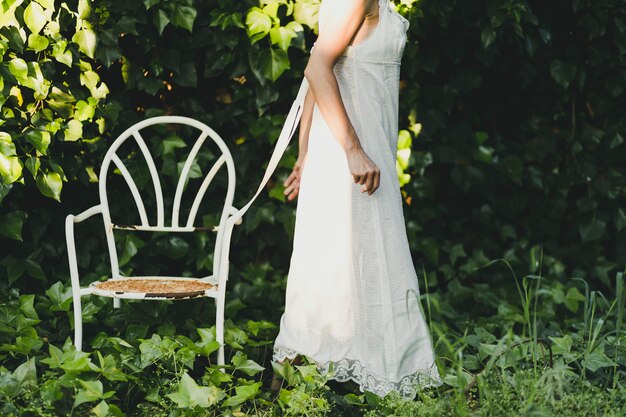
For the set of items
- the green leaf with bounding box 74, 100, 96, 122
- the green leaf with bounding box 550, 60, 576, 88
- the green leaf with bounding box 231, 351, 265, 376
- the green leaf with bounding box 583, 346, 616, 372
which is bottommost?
the green leaf with bounding box 583, 346, 616, 372

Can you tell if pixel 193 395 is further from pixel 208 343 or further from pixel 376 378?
pixel 376 378

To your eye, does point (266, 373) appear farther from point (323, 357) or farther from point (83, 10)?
point (83, 10)

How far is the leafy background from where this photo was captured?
2586 millimetres

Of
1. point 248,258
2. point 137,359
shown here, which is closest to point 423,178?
point 248,258

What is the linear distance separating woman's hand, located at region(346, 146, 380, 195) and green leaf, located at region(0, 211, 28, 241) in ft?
4.98

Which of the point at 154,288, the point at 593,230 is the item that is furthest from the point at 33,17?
the point at 593,230

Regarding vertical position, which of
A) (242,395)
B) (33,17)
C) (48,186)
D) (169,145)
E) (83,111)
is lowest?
(242,395)

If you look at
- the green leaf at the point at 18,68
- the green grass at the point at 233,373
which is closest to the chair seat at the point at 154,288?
the green grass at the point at 233,373

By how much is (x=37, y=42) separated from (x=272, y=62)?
0.95 metres

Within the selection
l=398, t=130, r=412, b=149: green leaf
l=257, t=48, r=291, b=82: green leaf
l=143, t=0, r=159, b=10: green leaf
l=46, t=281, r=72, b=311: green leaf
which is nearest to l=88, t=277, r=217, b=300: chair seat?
l=46, t=281, r=72, b=311: green leaf

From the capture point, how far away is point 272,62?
3.45 meters

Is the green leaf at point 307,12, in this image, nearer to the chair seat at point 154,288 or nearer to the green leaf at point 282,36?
the green leaf at point 282,36

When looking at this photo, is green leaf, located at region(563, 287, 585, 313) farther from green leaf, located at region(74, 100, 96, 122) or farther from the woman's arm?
green leaf, located at region(74, 100, 96, 122)

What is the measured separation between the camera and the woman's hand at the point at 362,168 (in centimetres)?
238
